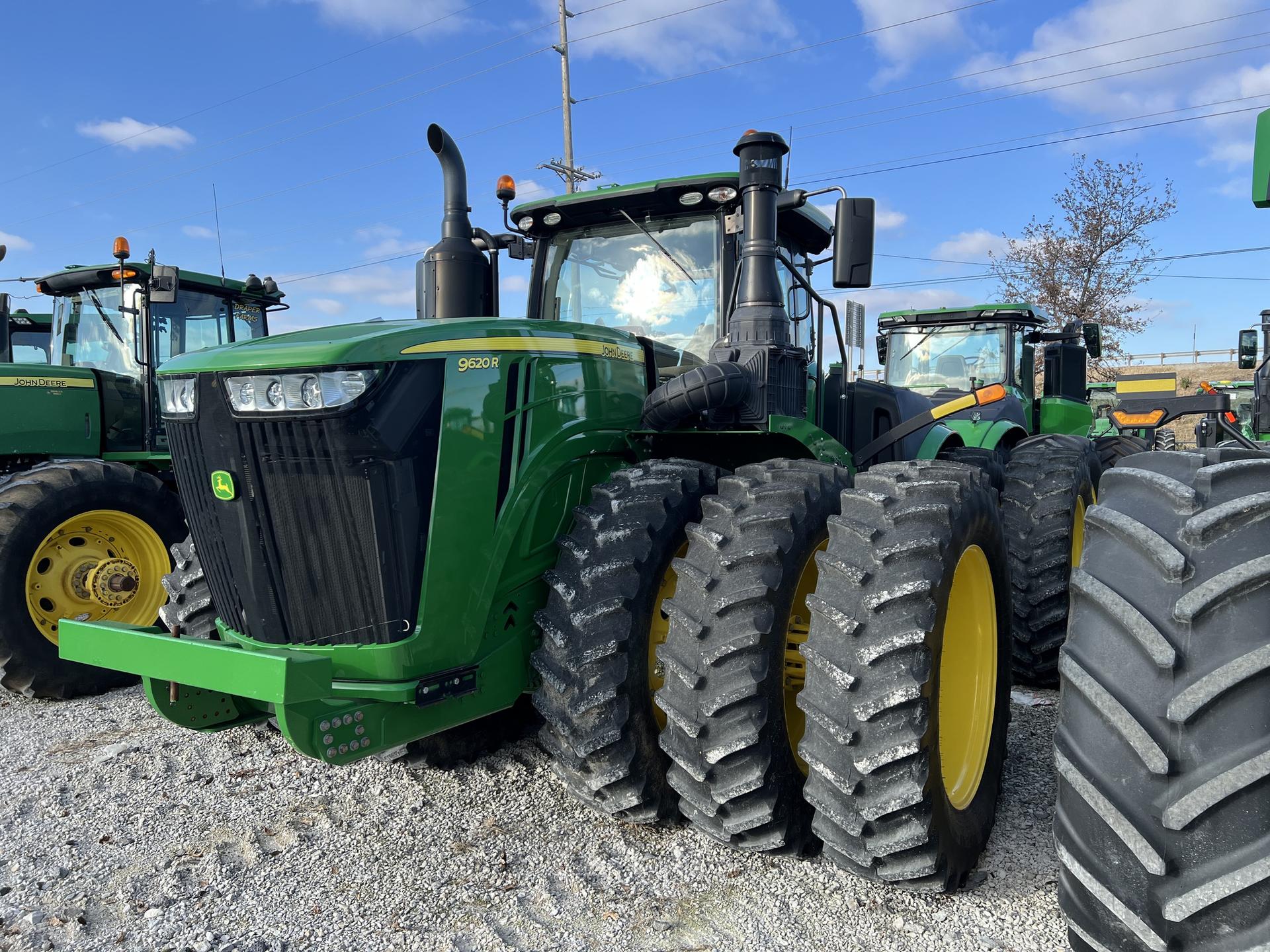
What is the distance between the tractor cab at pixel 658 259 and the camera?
4098 mm

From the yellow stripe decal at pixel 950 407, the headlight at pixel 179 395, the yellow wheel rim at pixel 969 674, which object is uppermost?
the headlight at pixel 179 395

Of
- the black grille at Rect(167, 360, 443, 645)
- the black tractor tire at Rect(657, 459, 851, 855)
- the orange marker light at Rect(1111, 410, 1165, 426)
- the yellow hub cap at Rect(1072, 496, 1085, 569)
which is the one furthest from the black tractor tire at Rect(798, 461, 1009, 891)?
the orange marker light at Rect(1111, 410, 1165, 426)

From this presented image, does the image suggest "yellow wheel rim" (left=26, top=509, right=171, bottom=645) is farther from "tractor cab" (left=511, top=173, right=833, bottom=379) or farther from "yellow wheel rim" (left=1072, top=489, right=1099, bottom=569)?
"yellow wheel rim" (left=1072, top=489, right=1099, bottom=569)

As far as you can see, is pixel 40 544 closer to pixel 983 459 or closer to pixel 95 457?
pixel 95 457

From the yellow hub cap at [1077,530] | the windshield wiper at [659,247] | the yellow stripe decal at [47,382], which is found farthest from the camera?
the yellow stripe decal at [47,382]

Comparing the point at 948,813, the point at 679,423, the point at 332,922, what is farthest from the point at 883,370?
the point at 332,922

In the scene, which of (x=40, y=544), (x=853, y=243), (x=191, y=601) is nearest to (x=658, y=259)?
(x=853, y=243)

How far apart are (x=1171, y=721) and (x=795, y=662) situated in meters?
1.61

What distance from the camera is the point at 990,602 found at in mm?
3393

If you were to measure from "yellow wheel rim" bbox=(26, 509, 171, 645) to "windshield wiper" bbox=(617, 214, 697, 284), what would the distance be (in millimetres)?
3719

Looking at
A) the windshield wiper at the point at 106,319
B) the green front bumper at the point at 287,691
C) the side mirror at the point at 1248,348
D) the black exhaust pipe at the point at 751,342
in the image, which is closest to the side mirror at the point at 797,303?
the black exhaust pipe at the point at 751,342

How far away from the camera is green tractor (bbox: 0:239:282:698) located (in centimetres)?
546

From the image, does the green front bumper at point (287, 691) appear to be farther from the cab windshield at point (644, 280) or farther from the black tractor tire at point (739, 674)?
the cab windshield at point (644, 280)

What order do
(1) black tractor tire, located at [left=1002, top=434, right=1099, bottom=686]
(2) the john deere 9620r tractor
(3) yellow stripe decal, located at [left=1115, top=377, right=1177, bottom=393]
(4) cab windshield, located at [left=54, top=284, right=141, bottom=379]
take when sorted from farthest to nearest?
(3) yellow stripe decal, located at [left=1115, top=377, right=1177, bottom=393]
(4) cab windshield, located at [left=54, top=284, right=141, bottom=379]
(1) black tractor tire, located at [left=1002, top=434, right=1099, bottom=686]
(2) the john deere 9620r tractor
